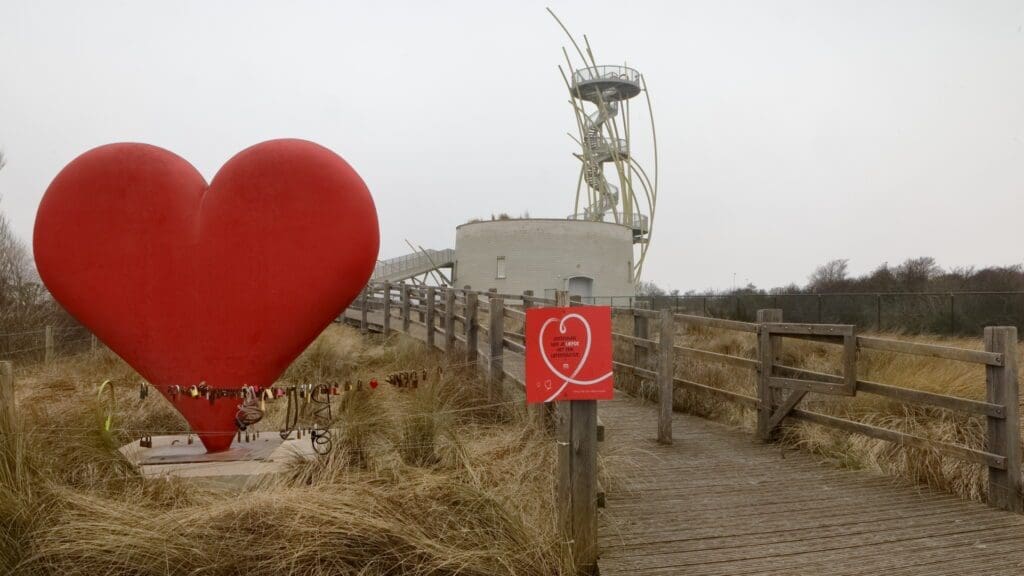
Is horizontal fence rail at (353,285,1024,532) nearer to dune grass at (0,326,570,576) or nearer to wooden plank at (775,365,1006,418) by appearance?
wooden plank at (775,365,1006,418)

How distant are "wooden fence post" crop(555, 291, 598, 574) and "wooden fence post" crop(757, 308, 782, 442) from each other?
11.9ft

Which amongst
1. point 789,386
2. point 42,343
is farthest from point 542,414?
point 42,343

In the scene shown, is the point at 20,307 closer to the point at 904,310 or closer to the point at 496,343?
the point at 496,343

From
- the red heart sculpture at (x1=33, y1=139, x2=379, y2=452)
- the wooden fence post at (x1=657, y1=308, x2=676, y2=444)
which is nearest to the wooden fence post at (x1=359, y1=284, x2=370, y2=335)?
the wooden fence post at (x1=657, y1=308, x2=676, y2=444)

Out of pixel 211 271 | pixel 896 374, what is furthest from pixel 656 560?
pixel 896 374

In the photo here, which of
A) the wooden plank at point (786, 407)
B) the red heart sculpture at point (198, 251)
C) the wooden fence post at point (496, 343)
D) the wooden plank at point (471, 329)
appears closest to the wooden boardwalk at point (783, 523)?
the wooden plank at point (786, 407)

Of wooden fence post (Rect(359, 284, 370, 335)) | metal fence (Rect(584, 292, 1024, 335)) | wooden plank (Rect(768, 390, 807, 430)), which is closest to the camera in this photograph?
wooden plank (Rect(768, 390, 807, 430))

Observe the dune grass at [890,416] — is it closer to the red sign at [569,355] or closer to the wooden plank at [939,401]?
the wooden plank at [939,401]

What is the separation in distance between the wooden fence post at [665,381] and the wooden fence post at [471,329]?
3.09 metres

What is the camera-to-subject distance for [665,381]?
6668 millimetres

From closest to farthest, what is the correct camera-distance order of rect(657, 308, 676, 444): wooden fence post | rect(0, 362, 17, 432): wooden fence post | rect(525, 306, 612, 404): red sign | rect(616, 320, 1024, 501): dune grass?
1. rect(525, 306, 612, 404): red sign
2. rect(0, 362, 17, 432): wooden fence post
3. rect(616, 320, 1024, 501): dune grass
4. rect(657, 308, 676, 444): wooden fence post

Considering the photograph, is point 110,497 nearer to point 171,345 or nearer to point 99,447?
point 99,447

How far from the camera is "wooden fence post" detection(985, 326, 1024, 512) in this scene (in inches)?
178

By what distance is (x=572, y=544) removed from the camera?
138 inches
